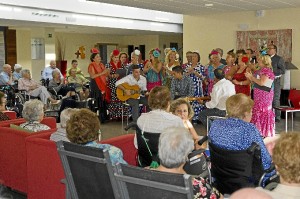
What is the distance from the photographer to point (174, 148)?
8.93ft

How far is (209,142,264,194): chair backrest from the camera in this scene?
352cm

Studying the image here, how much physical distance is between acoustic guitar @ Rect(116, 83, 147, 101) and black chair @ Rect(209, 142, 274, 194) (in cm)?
557

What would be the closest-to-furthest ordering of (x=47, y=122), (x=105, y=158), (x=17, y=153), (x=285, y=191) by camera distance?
1. (x=285, y=191)
2. (x=105, y=158)
3. (x=17, y=153)
4. (x=47, y=122)

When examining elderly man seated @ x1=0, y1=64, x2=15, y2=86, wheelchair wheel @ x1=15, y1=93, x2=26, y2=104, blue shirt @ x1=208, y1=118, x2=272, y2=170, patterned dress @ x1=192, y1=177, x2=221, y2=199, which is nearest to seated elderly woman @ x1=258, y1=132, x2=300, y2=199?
patterned dress @ x1=192, y1=177, x2=221, y2=199

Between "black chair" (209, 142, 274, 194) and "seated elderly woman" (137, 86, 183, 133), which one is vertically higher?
"seated elderly woman" (137, 86, 183, 133)

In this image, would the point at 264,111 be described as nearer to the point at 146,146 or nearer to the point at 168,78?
the point at 168,78

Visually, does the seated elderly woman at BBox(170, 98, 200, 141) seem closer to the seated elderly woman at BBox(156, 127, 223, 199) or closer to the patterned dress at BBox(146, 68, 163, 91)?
the seated elderly woman at BBox(156, 127, 223, 199)

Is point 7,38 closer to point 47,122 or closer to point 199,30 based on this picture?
point 199,30

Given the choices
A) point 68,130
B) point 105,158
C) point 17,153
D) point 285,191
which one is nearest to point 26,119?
point 17,153

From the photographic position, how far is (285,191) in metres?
2.33

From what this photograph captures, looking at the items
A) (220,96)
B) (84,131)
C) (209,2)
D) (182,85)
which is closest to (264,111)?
(220,96)

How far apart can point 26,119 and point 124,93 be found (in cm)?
431

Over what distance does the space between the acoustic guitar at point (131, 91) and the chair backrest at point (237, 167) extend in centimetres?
556

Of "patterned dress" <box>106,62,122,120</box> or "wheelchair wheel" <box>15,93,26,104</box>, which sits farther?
"wheelchair wheel" <box>15,93,26,104</box>
